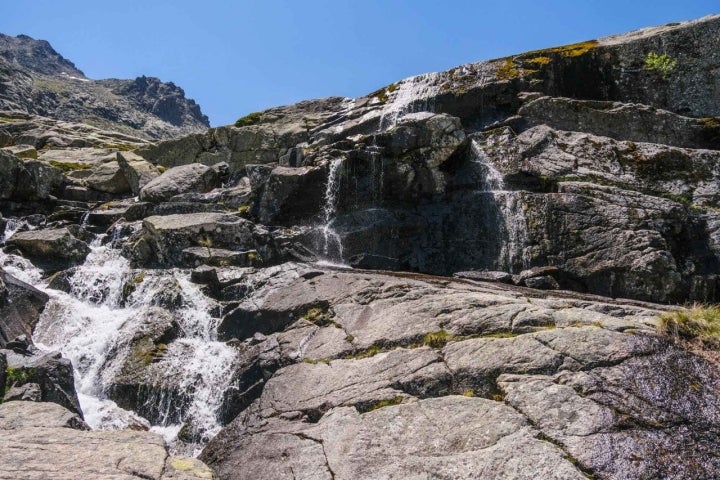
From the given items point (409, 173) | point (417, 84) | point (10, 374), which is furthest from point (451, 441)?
point (417, 84)

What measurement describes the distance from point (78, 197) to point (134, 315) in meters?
25.1

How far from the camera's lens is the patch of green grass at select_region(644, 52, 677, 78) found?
126 feet

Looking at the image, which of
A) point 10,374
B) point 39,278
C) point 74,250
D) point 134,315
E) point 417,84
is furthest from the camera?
point 417,84

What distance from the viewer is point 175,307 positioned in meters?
23.2

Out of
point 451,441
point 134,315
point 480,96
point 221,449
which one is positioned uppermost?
point 480,96

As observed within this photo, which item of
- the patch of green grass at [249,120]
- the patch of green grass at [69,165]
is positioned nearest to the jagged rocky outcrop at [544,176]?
the patch of green grass at [249,120]

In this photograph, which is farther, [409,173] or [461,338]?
[409,173]

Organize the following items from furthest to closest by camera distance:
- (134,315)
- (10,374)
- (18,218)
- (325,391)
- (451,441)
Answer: (18,218) < (134,315) < (10,374) < (325,391) < (451,441)

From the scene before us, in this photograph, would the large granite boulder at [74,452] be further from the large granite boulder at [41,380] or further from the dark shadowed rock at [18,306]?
the dark shadowed rock at [18,306]

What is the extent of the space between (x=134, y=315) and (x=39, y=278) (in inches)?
363

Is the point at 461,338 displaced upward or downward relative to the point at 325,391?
upward

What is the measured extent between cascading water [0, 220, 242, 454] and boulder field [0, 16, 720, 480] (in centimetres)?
11

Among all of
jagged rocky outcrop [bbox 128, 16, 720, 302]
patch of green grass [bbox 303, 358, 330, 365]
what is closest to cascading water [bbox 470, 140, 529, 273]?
jagged rocky outcrop [bbox 128, 16, 720, 302]

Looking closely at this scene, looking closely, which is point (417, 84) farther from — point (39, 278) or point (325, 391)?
point (325, 391)
